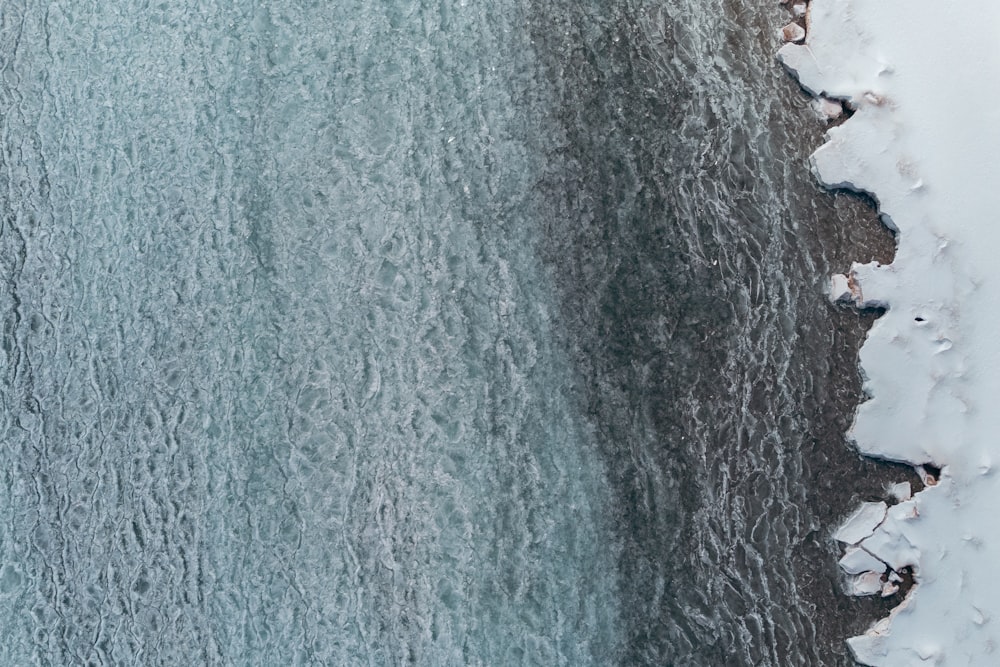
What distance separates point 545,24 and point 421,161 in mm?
273

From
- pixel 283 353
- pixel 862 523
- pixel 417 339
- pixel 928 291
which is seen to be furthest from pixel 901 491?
pixel 283 353

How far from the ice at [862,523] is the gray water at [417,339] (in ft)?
0.07

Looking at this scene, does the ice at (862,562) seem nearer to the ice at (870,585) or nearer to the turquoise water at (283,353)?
the ice at (870,585)

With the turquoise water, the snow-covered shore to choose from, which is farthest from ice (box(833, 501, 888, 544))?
the turquoise water

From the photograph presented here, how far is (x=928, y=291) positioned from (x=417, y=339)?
28.0 inches

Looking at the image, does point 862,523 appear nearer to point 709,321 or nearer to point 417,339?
point 709,321

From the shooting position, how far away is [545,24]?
1.05 meters

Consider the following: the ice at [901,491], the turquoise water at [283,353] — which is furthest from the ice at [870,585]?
the turquoise water at [283,353]

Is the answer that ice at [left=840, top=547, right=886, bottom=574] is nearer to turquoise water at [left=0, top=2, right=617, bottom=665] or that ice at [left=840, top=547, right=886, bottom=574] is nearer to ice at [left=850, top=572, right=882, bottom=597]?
ice at [left=850, top=572, right=882, bottom=597]

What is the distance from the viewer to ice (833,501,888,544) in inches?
38.6

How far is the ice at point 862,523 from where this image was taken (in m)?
0.98

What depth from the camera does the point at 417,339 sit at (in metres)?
1.00

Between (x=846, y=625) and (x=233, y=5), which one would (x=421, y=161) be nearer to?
(x=233, y=5)

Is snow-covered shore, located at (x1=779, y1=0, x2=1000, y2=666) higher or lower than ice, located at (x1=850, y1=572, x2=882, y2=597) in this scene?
higher
